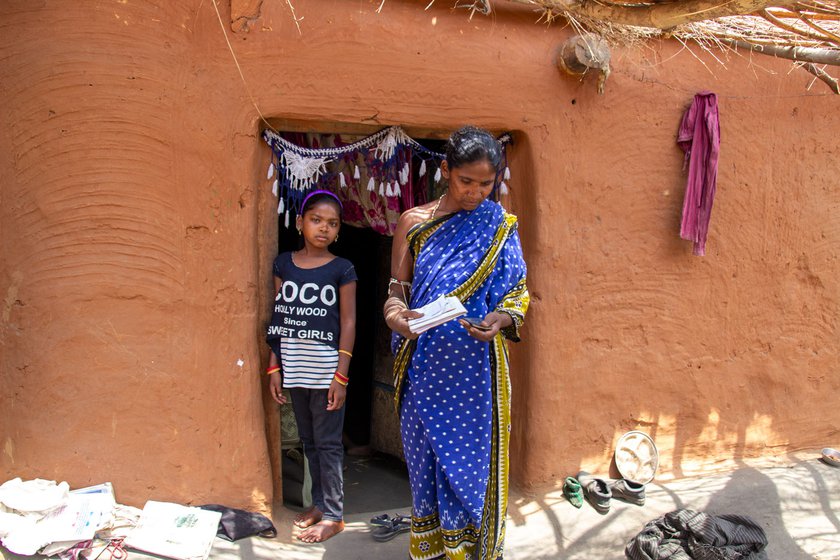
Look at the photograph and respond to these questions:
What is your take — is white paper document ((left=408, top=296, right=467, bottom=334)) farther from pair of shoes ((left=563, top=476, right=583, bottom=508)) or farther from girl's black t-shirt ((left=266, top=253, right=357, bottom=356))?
pair of shoes ((left=563, top=476, right=583, bottom=508))

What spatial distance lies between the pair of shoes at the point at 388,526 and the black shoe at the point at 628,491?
117 cm

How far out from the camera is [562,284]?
3986 millimetres

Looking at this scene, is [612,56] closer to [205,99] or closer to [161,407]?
[205,99]

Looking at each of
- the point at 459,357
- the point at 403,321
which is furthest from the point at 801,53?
the point at 403,321

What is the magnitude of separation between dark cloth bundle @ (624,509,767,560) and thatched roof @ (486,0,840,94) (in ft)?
7.60

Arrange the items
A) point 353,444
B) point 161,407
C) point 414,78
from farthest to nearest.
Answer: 1. point 353,444
2. point 414,78
3. point 161,407

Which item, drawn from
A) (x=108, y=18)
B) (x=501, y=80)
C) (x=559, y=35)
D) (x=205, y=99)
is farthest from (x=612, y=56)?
(x=108, y=18)

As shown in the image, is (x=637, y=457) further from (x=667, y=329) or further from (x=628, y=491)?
(x=667, y=329)

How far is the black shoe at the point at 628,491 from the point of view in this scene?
3971 millimetres

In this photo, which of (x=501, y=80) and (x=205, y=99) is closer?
(x=205, y=99)

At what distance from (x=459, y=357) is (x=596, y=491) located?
1563 mm

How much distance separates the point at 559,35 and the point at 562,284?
1.32 meters

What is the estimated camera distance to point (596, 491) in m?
3.91

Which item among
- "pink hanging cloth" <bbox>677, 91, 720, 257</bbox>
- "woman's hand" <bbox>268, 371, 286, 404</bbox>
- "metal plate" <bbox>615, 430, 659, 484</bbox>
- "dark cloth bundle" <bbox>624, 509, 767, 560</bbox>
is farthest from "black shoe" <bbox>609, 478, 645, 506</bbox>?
"woman's hand" <bbox>268, 371, 286, 404</bbox>
